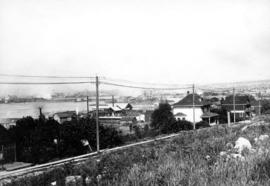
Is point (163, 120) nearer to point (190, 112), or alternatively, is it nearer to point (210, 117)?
point (210, 117)

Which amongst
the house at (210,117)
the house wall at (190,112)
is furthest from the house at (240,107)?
the house wall at (190,112)

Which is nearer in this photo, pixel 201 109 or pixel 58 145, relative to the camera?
pixel 58 145

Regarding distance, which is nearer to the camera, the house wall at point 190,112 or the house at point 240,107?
the house wall at point 190,112

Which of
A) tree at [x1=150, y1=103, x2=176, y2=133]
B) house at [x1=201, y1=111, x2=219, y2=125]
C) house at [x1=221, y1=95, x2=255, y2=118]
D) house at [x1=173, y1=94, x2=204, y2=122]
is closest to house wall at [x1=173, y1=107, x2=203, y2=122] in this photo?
house at [x1=173, y1=94, x2=204, y2=122]

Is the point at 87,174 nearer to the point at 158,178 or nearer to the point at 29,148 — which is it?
the point at 158,178

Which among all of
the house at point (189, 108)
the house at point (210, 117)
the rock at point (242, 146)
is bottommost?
the house at point (210, 117)

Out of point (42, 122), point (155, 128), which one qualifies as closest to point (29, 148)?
point (42, 122)

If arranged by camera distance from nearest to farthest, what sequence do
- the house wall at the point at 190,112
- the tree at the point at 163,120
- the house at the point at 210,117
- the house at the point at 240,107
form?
the tree at the point at 163,120 < the house at the point at 210,117 < the house wall at the point at 190,112 < the house at the point at 240,107

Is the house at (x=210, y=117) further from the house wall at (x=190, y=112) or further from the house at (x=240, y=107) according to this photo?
the house at (x=240, y=107)

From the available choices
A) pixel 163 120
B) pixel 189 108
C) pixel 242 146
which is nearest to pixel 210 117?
pixel 189 108
